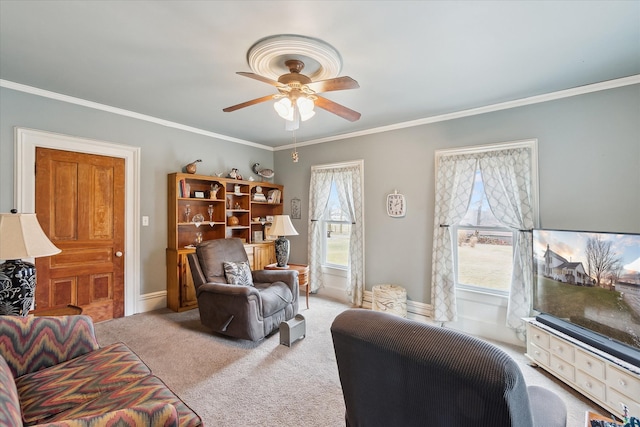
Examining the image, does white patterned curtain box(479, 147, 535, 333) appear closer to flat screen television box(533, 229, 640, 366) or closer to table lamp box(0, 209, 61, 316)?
flat screen television box(533, 229, 640, 366)

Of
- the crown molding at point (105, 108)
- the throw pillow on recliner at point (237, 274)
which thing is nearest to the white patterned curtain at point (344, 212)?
the throw pillow on recliner at point (237, 274)

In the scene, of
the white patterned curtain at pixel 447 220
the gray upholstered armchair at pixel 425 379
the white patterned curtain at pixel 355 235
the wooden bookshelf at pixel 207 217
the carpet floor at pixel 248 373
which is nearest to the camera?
the gray upholstered armchair at pixel 425 379

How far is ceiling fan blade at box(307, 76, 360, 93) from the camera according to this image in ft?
6.26

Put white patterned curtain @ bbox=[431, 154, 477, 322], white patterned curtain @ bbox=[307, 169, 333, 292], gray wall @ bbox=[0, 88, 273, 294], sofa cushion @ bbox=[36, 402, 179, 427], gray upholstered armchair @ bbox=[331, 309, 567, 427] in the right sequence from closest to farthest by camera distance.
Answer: gray upholstered armchair @ bbox=[331, 309, 567, 427] → sofa cushion @ bbox=[36, 402, 179, 427] → gray wall @ bbox=[0, 88, 273, 294] → white patterned curtain @ bbox=[431, 154, 477, 322] → white patterned curtain @ bbox=[307, 169, 333, 292]

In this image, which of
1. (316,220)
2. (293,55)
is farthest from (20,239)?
(316,220)

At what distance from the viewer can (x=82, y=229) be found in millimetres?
3133

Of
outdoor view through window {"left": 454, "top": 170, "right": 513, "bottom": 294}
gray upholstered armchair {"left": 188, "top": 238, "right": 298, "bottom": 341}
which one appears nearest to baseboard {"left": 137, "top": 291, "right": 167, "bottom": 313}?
gray upholstered armchair {"left": 188, "top": 238, "right": 298, "bottom": 341}

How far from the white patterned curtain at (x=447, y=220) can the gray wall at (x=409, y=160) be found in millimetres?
153

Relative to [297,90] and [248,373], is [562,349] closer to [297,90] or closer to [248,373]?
[248,373]

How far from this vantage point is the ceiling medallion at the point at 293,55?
6.37 ft

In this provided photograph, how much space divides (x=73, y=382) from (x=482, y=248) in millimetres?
3701

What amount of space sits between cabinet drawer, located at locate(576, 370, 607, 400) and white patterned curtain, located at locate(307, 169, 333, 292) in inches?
124

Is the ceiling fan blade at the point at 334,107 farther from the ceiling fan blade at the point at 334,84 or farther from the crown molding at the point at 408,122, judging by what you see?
the crown molding at the point at 408,122

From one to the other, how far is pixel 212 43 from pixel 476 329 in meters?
3.88
